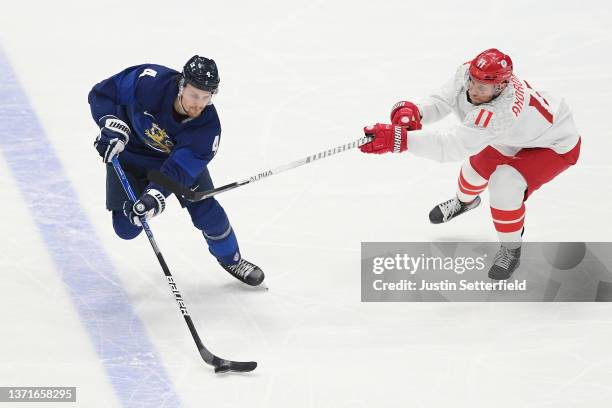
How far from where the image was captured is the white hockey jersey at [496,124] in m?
3.82

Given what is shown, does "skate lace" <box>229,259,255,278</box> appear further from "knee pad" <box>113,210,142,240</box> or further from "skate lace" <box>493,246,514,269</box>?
"skate lace" <box>493,246,514,269</box>

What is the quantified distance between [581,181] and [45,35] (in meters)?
3.05

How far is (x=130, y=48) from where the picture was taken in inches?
225

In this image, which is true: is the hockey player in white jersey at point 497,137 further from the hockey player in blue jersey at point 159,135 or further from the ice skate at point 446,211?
the hockey player in blue jersey at point 159,135

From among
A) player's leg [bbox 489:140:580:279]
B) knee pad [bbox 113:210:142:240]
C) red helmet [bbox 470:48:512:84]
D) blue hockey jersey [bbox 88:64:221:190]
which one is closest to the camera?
blue hockey jersey [bbox 88:64:221:190]

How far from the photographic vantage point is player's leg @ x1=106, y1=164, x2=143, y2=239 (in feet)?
12.7

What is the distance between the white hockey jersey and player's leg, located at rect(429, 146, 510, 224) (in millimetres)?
68

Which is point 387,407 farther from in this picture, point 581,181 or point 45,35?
point 45,35

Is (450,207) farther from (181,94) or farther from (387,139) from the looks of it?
(181,94)

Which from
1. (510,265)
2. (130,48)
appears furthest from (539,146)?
(130,48)

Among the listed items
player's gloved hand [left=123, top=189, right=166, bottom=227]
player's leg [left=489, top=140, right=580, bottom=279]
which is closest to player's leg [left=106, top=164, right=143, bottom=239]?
player's gloved hand [left=123, top=189, right=166, bottom=227]

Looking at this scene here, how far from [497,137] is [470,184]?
550 millimetres

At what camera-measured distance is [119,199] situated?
12.7 feet

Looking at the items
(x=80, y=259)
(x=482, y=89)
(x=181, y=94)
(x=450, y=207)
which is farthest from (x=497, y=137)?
(x=80, y=259)
